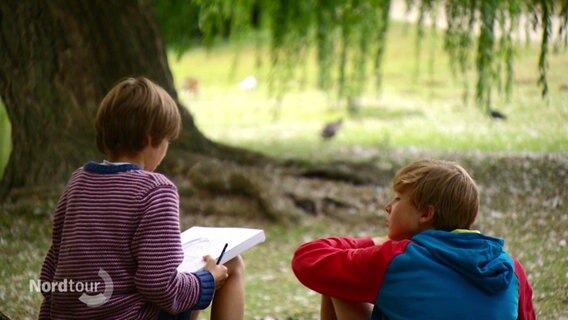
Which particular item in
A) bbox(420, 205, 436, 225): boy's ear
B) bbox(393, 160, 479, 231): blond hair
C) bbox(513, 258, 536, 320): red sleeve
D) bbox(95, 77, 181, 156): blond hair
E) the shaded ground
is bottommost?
the shaded ground

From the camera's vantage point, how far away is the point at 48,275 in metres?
2.95

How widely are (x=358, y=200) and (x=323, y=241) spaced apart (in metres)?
4.21

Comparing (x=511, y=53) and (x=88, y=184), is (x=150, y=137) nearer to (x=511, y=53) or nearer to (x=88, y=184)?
(x=88, y=184)

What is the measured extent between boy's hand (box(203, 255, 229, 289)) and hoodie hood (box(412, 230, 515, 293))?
22.9 inches

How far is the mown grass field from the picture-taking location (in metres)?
4.84

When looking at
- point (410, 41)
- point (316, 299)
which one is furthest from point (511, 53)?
point (410, 41)

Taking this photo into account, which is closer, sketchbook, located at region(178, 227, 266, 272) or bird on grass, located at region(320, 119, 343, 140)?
sketchbook, located at region(178, 227, 266, 272)

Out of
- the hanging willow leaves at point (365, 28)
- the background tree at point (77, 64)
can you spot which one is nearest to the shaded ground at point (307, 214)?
the background tree at point (77, 64)

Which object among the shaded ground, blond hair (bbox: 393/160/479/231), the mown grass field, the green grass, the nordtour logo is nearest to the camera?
the nordtour logo

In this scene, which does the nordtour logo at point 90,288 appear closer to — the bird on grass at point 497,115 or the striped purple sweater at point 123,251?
the striped purple sweater at point 123,251

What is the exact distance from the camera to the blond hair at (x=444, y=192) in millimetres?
2799

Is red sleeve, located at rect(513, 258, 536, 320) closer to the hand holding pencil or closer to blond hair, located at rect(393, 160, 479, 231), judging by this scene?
blond hair, located at rect(393, 160, 479, 231)

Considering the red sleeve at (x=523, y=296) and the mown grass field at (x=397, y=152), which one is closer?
the red sleeve at (x=523, y=296)

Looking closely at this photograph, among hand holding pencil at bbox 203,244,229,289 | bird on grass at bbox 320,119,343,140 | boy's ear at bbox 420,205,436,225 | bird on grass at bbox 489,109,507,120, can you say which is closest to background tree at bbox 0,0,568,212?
boy's ear at bbox 420,205,436,225
